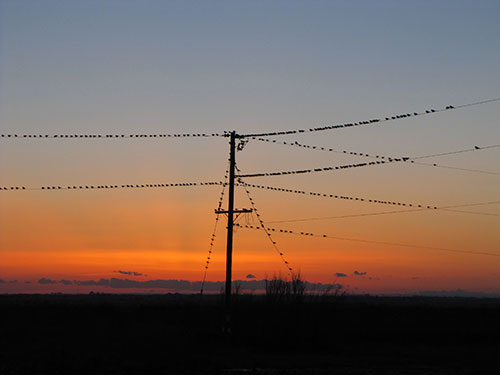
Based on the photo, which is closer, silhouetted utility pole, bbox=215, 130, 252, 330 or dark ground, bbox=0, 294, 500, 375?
dark ground, bbox=0, 294, 500, 375

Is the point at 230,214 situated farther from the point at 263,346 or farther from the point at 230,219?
the point at 263,346

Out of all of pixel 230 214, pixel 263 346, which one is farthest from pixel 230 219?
pixel 263 346

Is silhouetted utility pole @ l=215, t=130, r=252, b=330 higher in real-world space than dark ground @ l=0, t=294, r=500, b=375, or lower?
higher

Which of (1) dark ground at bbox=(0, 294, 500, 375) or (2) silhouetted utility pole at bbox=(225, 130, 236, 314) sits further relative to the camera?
(2) silhouetted utility pole at bbox=(225, 130, 236, 314)

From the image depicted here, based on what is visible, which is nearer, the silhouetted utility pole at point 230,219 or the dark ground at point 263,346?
the dark ground at point 263,346

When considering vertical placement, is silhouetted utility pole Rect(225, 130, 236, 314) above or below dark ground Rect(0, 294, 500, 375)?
above

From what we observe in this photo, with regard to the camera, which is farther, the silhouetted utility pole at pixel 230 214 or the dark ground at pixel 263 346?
the silhouetted utility pole at pixel 230 214

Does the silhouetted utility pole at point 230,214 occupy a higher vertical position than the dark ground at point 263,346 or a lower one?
higher

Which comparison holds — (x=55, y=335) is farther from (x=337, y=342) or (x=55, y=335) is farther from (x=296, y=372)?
(x=296, y=372)

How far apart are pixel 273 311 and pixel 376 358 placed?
39.1 ft

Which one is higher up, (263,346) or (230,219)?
(230,219)

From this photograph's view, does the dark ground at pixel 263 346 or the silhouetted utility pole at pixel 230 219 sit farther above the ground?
the silhouetted utility pole at pixel 230 219

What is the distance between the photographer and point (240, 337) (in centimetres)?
4359

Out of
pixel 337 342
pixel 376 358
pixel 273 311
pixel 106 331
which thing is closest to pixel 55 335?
pixel 106 331
